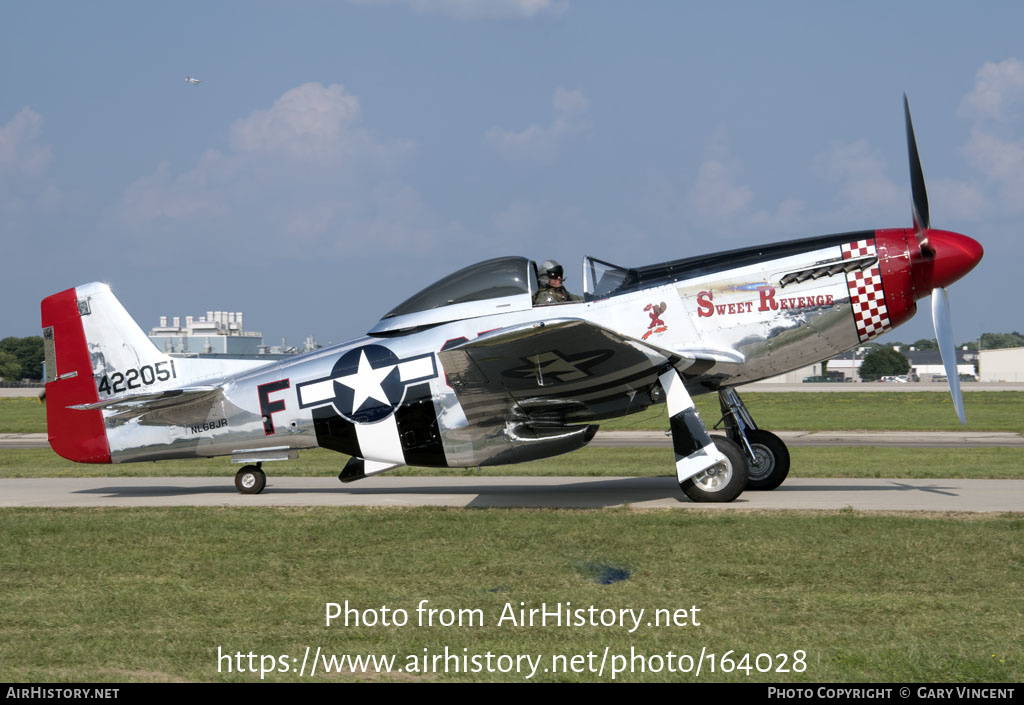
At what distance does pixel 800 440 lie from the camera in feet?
78.3


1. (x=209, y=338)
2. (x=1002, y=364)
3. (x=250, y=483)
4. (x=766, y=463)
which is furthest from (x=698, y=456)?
(x=1002, y=364)

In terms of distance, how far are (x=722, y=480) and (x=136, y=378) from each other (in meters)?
7.98

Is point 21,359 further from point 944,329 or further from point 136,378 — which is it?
point 944,329

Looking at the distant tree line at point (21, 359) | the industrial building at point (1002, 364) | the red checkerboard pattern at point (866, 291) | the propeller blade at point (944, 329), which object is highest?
the distant tree line at point (21, 359)

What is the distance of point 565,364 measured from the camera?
10.7 m

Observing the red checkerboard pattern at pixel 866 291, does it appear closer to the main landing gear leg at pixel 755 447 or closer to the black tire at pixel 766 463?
the main landing gear leg at pixel 755 447

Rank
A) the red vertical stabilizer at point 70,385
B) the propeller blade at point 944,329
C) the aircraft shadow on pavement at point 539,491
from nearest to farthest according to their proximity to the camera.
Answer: the propeller blade at point 944,329 → the aircraft shadow on pavement at point 539,491 → the red vertical stabilizer at point 70,385

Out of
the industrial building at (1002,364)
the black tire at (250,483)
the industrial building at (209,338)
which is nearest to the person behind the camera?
the black tire at (250,483)

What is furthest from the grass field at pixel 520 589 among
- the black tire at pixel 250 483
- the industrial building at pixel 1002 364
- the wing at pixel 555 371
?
the industrial building at pixel 1002 364

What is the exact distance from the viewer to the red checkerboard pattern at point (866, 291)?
35.1 ft

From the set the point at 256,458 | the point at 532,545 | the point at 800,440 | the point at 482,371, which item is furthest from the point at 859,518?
the point at 800,440

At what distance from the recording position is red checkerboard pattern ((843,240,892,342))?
1071cm

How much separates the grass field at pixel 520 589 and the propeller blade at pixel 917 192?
3204 millimetres
